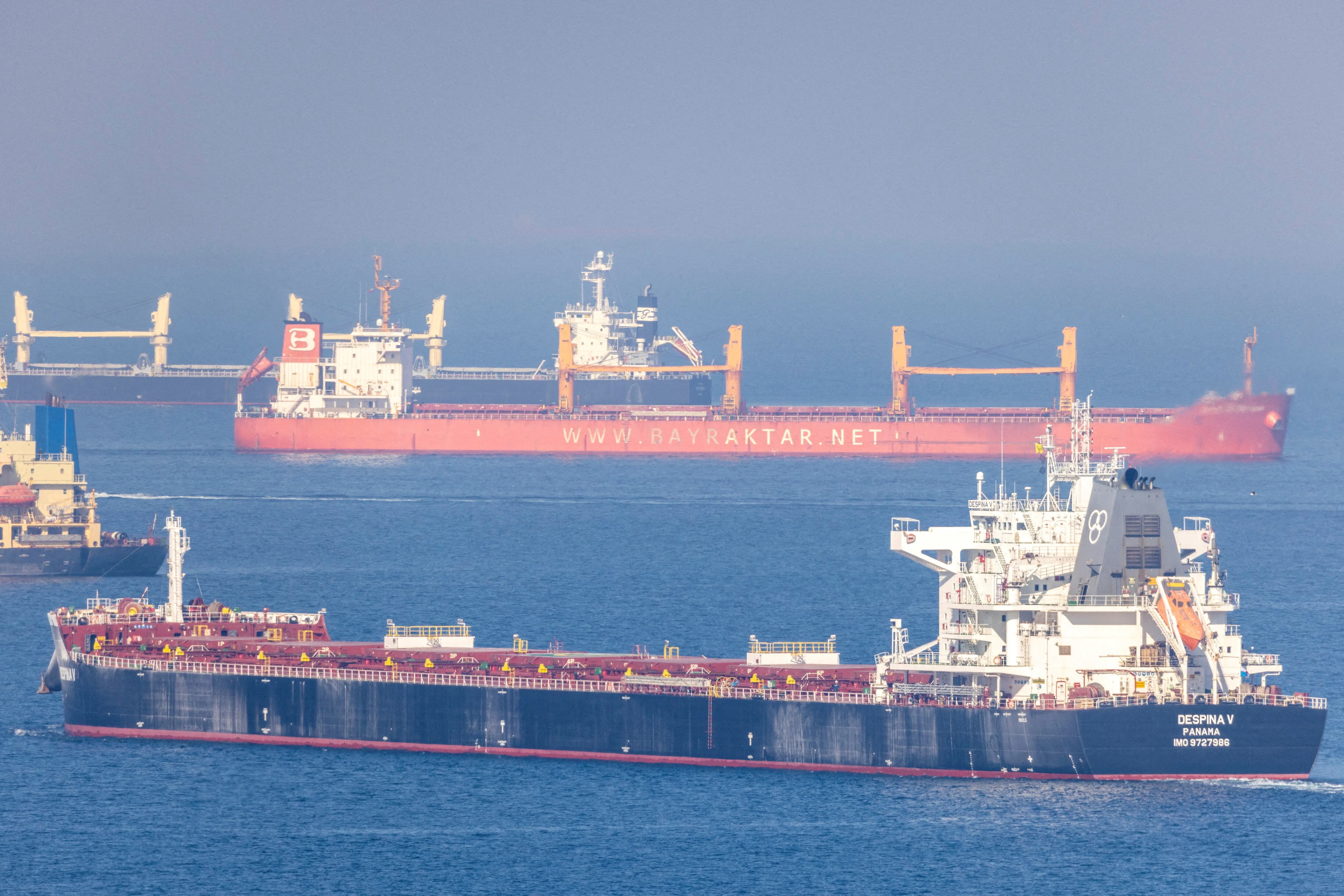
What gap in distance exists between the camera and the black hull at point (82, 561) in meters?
77.6

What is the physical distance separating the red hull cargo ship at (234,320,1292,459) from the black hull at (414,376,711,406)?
750 inches

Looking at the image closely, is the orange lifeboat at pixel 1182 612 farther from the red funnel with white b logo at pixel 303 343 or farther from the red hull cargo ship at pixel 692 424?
the red funnel with white b logo at pixel 303 343

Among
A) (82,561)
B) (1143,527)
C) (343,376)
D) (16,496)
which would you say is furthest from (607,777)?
(343,376)

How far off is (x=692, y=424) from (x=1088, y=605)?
96.2m

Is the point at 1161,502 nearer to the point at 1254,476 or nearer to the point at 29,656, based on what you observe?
the point at 29,656

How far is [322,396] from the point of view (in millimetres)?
143125

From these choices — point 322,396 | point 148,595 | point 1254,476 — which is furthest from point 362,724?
point 322,396

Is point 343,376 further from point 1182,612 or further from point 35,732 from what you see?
point 1182,612

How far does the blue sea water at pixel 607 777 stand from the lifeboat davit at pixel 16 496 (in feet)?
15.1

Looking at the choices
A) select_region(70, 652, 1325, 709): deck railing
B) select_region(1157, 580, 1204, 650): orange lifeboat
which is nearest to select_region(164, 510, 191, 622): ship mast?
select_region(70, 652, 1325, 709): deck railing

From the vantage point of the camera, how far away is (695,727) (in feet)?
160

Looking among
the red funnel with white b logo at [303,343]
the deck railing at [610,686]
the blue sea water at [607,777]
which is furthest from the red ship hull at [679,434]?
the deck railing at [610,686]

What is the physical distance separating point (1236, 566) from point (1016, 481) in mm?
34215

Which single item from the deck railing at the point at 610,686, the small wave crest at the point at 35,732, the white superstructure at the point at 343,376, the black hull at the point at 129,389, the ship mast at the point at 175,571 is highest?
the black hull at the point at 129,389
